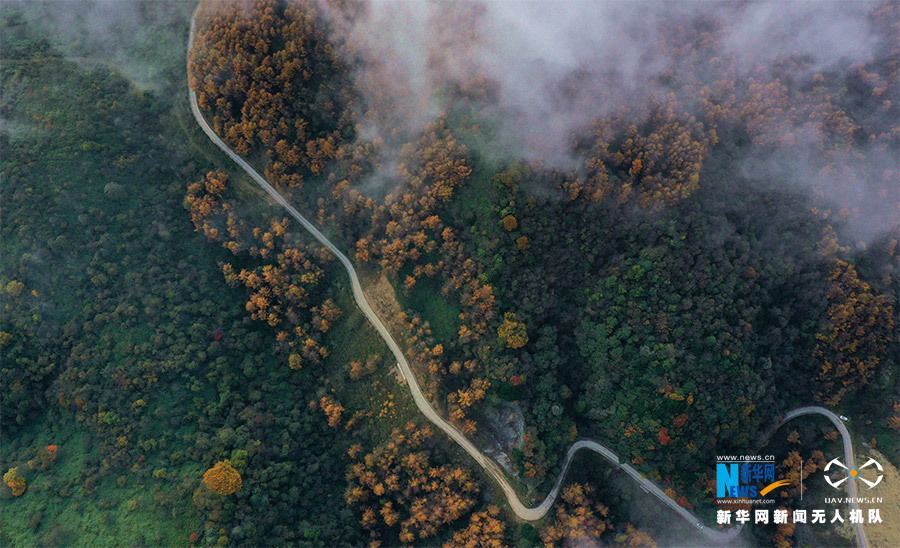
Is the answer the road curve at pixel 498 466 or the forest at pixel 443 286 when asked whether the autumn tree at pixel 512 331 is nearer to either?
the forest at pixel 443 286

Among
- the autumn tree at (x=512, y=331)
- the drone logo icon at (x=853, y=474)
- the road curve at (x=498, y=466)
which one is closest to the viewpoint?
the drone logo icon at (x=853, y=474)

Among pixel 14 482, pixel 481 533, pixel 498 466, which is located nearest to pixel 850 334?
pixel 498 466

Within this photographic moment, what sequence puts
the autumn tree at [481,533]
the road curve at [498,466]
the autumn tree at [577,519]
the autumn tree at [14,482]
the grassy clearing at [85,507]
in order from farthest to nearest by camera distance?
1. the road curve at [498,466]
2. the autumn tree at [481,533]
3. the autumn tree at [577,519]
4. the autumn tree at [14,482]
5. the grassy clearing at [85,507]

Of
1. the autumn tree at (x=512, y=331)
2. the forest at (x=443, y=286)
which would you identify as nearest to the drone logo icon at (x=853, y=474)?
the forest at (x=443, y=286)

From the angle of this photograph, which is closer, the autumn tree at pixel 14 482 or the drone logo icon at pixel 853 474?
the autumn tree at pixel 14 482

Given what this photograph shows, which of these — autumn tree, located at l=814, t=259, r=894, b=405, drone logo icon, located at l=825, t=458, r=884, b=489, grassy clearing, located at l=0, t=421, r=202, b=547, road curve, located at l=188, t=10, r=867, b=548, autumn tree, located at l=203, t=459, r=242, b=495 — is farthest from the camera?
road curve, located at l=188, t=10, r=867, b=548

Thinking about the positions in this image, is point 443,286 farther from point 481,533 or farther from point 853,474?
point 853,474

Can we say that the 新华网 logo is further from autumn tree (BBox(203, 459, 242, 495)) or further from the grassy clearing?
the grassy clearing

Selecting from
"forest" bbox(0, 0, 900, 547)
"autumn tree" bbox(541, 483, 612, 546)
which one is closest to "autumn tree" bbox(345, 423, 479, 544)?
"forest" bbox(0, 0, 900, 547)

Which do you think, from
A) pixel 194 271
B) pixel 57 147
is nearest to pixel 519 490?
pixel 194 271

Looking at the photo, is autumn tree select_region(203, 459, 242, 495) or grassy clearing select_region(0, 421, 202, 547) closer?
grassy clearing select_region(0, 421, 202, 547)
